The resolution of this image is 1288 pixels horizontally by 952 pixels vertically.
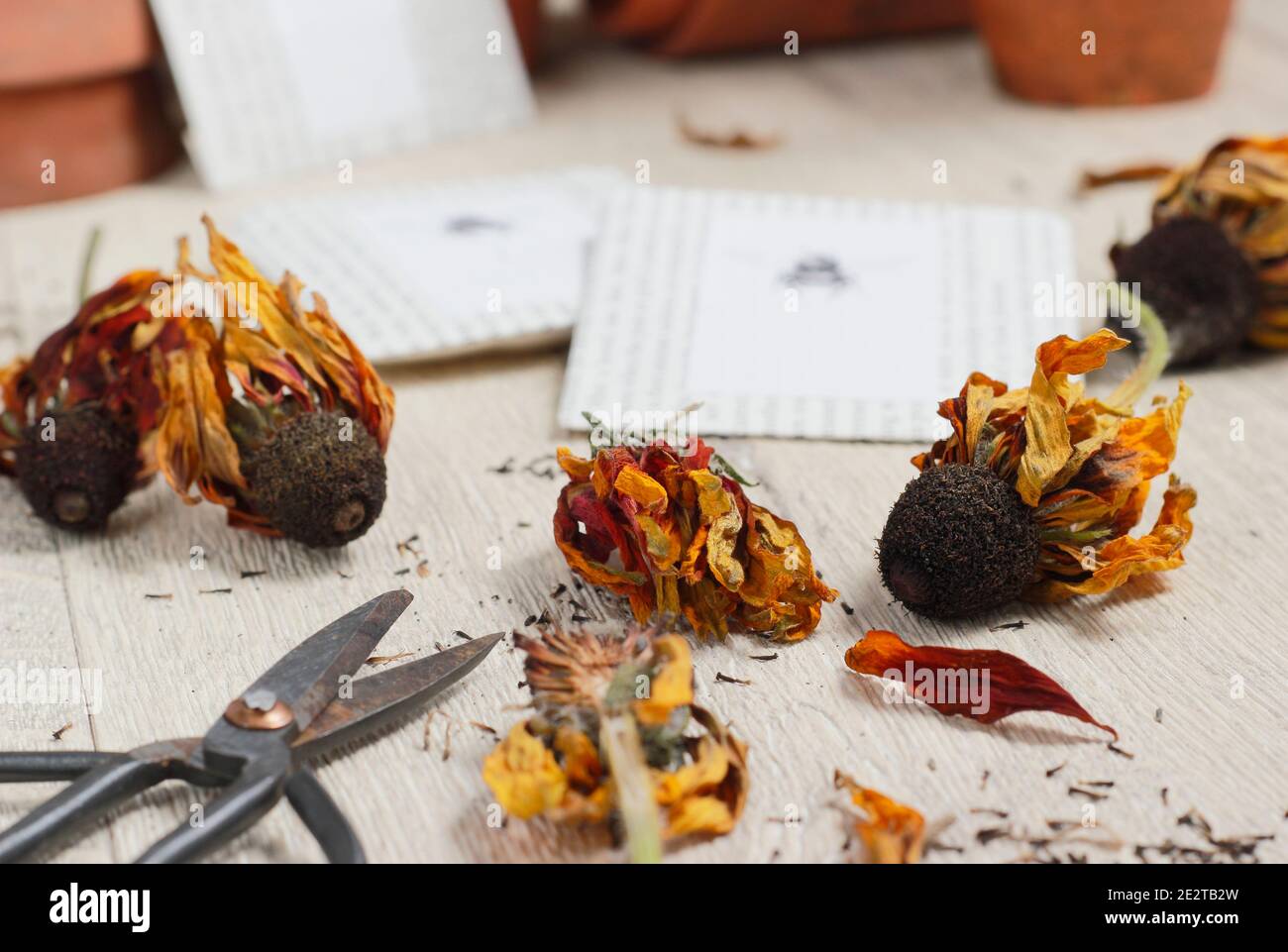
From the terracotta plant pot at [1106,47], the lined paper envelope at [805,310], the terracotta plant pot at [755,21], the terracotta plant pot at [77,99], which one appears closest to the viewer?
the lined paper envelope at [805,310]

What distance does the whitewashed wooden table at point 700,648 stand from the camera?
0.42 m

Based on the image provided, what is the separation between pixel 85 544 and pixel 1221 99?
81 cm

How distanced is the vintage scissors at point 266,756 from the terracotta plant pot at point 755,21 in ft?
2.34

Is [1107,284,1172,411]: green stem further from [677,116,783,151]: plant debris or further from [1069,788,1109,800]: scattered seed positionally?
[677,116,783,151]: plant debris

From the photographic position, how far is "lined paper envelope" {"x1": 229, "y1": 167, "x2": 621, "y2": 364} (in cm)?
69

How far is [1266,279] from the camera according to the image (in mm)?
650

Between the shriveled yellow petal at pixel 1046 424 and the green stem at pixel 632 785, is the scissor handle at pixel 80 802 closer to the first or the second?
the green stem at pixel 632 785

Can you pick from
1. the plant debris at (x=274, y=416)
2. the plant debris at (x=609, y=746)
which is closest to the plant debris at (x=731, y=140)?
the plant debris at (x=274, y=416)

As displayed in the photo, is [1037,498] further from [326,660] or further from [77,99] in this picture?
[77,99]

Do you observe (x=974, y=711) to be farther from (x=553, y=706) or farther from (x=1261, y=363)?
(x=1261, y=363)

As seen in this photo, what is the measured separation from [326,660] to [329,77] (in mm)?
571

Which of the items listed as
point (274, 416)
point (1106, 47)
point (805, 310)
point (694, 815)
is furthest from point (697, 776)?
point (1106, 47)

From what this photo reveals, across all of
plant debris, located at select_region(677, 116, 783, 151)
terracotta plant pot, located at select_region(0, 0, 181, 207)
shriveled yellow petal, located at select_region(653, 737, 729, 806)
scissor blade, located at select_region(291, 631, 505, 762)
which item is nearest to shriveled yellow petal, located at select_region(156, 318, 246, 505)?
scissor blade, located at select_region(291, 631, 505, 762)

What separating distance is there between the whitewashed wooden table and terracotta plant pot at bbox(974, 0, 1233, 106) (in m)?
0.22
